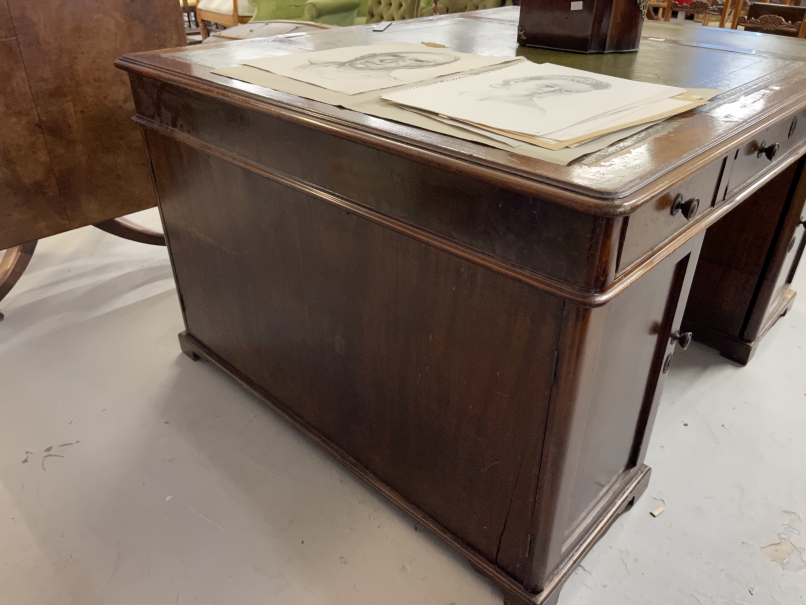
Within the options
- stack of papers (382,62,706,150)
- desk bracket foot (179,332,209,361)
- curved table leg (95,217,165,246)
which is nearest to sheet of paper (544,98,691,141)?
stack of papers (382,62,706,150)

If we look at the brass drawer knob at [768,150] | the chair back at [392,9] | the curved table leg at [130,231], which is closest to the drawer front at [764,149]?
the brass drawer knob at [768,150]

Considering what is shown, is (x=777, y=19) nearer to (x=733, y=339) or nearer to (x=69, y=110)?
(x=733, y=339)

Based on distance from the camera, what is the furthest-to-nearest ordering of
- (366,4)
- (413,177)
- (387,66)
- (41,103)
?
(366,4), (41,103), (387,66), (413,177)

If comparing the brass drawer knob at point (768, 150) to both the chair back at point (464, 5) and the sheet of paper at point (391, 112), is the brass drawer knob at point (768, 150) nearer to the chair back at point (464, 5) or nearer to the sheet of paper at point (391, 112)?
the sheet of paper at point (391, 112)

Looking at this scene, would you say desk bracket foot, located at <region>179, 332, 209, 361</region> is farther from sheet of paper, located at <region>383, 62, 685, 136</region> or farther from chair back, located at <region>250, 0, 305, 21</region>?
chair back, located at <region>250, 0, 305, 21</region>

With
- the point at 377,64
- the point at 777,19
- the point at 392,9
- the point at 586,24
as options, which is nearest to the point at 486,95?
the point at 377,64

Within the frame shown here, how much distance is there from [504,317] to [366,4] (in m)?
4.48

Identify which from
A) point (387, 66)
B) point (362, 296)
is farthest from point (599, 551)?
point (387, 66)

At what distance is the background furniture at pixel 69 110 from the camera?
1.46 metres

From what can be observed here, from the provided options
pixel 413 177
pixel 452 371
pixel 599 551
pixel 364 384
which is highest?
pixel 413 177

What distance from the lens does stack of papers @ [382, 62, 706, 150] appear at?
0.75 meters

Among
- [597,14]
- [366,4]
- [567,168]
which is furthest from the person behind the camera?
[366,4]

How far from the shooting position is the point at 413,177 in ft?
2.58

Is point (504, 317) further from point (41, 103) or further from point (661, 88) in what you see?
point (41, 103)
